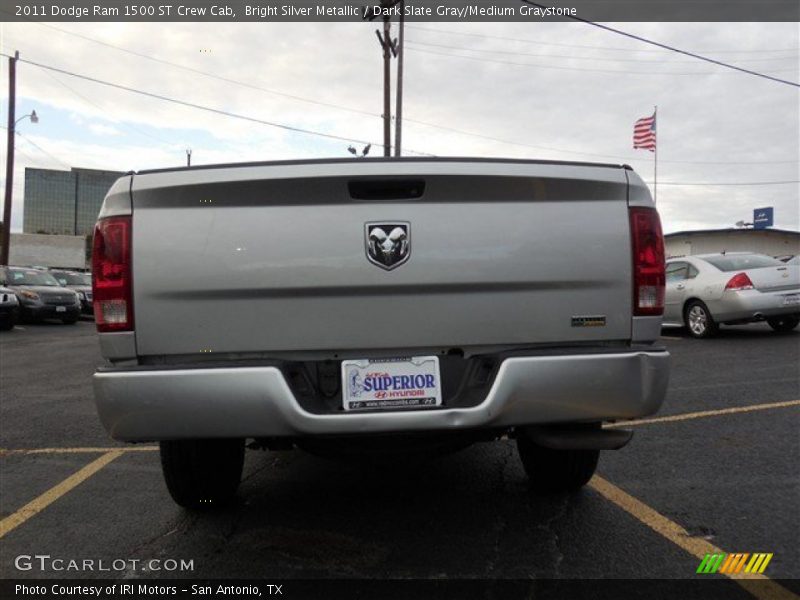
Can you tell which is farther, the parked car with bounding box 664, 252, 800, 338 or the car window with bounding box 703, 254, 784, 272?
the car window with bounding box 703, 254, 784, 272

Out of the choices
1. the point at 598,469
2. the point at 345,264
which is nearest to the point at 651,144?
the point at 598,469

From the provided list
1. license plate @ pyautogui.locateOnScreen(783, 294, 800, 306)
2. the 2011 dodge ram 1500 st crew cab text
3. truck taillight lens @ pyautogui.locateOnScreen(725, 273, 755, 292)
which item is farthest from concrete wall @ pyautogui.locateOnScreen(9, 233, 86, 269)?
the 2011 dodge ram 1500 st crew cab text

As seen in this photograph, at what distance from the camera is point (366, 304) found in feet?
7.58

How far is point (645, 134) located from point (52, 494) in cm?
2705

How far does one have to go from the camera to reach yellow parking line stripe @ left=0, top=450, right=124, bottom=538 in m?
3.18

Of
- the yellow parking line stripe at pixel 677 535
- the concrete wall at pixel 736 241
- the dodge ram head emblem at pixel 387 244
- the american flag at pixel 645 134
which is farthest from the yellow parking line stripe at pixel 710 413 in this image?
the concrete wall at pixel 736 241

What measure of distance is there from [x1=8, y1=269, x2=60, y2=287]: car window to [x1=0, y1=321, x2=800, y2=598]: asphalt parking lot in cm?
1463

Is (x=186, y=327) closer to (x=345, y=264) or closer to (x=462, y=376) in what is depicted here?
(x=345, y=264)

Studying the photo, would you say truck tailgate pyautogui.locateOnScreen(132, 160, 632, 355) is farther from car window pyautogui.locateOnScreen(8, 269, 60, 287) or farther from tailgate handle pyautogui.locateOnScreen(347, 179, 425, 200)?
A: car window pyautogui.locateOnScreen(8, 269, 60, 287)

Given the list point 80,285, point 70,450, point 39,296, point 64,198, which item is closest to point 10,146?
point 80,285

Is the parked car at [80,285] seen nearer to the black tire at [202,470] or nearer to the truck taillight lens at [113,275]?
the black tire at [202,470]

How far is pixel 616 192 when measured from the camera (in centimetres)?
246

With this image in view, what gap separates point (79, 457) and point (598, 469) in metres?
3.52

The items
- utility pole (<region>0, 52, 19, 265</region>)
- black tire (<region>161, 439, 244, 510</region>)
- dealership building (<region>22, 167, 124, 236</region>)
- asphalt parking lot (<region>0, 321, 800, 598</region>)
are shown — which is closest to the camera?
asphalt parking lot (<region>0, 321, 800, 598</region>)
